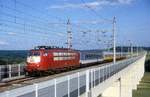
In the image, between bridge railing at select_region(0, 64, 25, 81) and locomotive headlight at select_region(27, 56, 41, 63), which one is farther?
locomotive headlight at select_region(27, 56, 41, 63)

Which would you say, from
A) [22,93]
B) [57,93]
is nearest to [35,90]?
[22,93]

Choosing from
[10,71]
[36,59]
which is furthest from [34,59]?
[10,71]

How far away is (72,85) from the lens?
19.6 m

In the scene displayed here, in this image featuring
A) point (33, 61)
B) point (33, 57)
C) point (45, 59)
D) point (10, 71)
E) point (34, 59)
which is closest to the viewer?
point (10, 71)

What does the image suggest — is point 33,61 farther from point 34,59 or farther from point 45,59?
point 45,59

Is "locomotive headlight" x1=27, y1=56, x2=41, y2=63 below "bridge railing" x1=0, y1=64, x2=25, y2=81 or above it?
above

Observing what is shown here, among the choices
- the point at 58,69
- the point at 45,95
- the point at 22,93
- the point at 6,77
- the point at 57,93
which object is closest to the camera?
the point at 22,93

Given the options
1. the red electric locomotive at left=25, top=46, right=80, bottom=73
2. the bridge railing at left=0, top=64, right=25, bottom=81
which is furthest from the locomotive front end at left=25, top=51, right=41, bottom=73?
the bridge railing at left=0, top=64, right=25, bottom=81

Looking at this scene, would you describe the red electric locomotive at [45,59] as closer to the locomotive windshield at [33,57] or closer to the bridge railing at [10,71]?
the locomotive windshield at [33,57]

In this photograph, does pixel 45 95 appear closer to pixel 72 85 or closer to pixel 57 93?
pixel 57 93

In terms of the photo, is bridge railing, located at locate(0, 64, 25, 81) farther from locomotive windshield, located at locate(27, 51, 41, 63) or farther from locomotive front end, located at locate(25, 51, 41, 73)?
locomotive windshield, located at locate(27, 51, 41, 63)

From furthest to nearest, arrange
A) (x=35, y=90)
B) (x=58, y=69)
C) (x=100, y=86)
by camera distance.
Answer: (x=58, y=69) < (x=100, y=86) < (x=35, y=90)

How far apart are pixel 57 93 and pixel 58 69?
83.7 feet

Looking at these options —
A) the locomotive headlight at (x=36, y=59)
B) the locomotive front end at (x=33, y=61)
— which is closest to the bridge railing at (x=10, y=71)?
the locomotive front end at (x=33, y=61)
